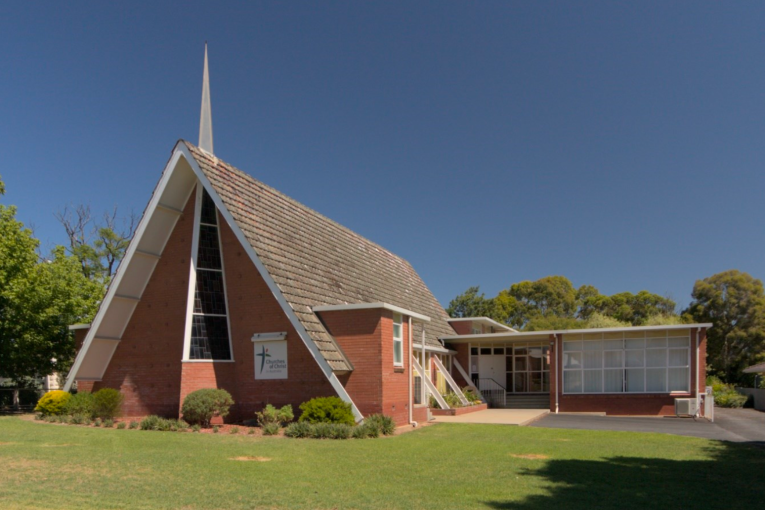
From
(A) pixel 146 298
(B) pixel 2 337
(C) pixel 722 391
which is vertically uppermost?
(A) pixel 146 298

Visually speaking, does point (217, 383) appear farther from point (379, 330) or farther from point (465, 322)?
point (465, 322)

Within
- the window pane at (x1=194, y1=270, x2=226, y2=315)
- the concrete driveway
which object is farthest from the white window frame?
the window pane at (x1=194, y1=270, x2=226, y2=315)

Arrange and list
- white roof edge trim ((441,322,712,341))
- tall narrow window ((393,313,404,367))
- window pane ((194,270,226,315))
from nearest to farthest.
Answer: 1. window pane ((194,270,226,315))
2. tall narrow window ((393,313,404,367))
3. white roof edge trim ((441,322,712,341))

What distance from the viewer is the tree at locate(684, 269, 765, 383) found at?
43.8m

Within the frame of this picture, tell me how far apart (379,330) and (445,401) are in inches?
339

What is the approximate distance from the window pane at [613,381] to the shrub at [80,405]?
20281mm

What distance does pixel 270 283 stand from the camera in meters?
17.7

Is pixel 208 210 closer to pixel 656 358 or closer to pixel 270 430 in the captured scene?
pixel 270 430

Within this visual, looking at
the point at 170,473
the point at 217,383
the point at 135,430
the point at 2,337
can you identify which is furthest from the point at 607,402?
the point at 2,337

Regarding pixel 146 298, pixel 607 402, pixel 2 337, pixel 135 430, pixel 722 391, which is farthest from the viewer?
pixel 722 391

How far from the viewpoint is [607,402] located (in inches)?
1017

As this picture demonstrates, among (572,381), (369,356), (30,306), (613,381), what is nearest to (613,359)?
(613,381)

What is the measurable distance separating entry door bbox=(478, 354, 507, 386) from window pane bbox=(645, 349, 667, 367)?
781 cm

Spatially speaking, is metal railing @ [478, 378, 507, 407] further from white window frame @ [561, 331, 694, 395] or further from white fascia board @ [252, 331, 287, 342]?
white fascia board @ [252, 331, 287, 342]
